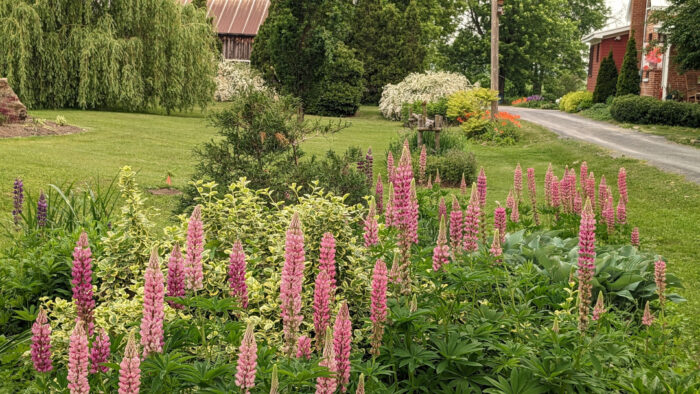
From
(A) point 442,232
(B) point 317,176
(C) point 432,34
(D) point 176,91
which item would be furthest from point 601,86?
(A) point 442,232

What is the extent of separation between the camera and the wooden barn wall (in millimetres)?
50156

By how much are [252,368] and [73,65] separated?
23869mm

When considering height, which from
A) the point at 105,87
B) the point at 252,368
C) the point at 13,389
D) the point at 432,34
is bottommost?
the point at 13,389

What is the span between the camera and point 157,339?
2.44 metres

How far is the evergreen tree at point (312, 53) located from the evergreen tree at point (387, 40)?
590 cm

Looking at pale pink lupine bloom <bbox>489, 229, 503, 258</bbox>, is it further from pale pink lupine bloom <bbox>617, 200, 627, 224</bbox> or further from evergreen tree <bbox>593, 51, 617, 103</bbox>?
evergreen tree <bbox>593, 51, 617, 103</bbox>

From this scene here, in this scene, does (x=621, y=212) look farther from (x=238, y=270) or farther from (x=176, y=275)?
(x=176, y=275)

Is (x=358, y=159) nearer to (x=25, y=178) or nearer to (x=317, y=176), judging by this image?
(x=317, y=176)

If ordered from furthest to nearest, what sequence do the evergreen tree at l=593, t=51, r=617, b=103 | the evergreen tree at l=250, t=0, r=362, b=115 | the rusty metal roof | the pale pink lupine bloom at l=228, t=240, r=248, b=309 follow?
the rusty metal roof, the evergreen tree at l=593, t=51, r=617, b=103, the evergreen tree at l=250, t=0, r=362, b=115, the pale pink lupine bloom at l=228, t=240, r=248, b=309

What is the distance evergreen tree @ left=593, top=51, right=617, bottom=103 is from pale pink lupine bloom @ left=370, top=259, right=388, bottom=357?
3838cm

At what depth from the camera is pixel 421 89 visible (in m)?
31.9

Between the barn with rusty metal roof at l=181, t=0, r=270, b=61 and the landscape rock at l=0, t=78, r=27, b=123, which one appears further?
the barn with rusty metal roof at l=181, t=0, r=270, b=61

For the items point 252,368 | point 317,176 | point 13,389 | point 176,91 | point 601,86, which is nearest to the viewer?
point 252,368

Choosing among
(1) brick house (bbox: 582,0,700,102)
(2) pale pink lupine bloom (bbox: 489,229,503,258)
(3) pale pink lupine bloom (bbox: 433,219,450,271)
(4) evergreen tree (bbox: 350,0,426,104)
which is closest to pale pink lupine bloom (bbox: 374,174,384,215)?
(2) pale pink lupine bloom (bbox: 489,229,503,258)
